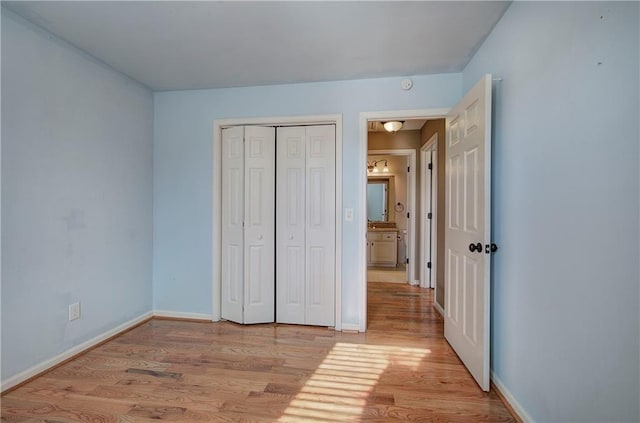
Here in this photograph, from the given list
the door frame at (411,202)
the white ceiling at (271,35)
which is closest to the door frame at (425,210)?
the door frame at (411,202)

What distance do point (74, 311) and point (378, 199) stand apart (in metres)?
5.49

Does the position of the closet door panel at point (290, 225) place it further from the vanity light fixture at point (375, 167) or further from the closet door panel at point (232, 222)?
the vanity light fixture at point (375, 167)

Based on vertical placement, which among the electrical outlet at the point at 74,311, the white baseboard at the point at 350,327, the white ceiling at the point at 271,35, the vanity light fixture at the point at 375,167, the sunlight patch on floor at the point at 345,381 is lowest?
the sunlight patch on floor at the point at 345,381

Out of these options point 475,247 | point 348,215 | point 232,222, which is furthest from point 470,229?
point 232,222

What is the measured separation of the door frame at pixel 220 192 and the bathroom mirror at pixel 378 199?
148 inches

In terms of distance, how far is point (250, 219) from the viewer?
2992mm

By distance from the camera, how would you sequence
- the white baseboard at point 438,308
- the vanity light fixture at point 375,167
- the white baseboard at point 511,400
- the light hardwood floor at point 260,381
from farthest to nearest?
1. the vanity light fixture at point 375,167
2. the white baseboard at point 438,308
3. the light hardwood floor at point 260,381
4. the white baseboard at point 511,400

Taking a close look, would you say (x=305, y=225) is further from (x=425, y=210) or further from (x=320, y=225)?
(x=425, y=210)

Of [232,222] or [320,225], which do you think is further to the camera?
[232,222]

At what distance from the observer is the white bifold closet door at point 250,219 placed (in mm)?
2979

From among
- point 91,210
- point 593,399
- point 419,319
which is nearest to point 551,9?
point 593,399

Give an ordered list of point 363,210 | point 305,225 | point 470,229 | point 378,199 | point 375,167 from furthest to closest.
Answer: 1. point 378,199
2. point 375,167
3. point 305,225
4. point 363,210
5. point 470,229

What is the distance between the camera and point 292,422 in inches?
63.8

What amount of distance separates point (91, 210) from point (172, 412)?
69.2 inches
